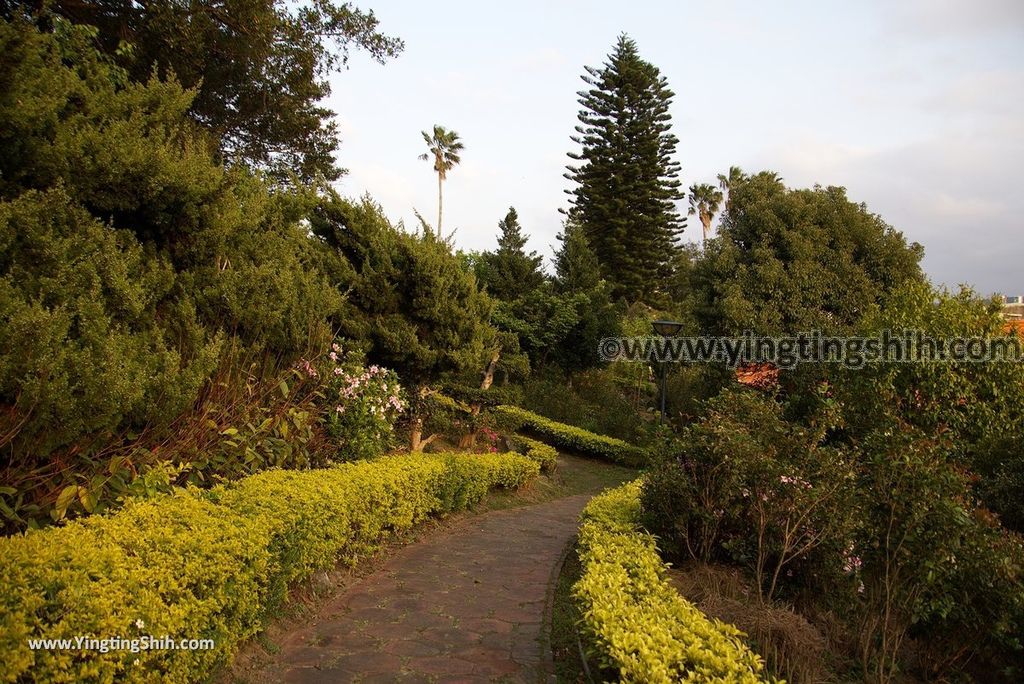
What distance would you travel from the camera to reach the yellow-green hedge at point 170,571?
2379 mm

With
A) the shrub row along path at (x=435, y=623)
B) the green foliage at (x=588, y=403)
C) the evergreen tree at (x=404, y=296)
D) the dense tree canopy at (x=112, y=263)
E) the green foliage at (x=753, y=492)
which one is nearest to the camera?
the dense tree canopy at (x=112, y=263)

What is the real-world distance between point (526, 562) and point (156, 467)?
350 cm

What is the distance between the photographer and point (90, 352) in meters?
3.65

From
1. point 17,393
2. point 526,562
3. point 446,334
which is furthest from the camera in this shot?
point 446,334

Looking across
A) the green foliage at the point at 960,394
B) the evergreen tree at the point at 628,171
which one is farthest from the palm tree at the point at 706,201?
the green foliage at the point at 960,394

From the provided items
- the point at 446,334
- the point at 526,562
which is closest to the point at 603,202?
the point at 446,334

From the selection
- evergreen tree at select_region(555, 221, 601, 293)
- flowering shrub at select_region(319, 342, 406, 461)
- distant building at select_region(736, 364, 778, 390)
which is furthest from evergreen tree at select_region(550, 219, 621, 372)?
flowering shrub at select_region(319, 342, 406, 461)

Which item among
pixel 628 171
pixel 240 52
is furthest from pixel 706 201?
pixel 240 52

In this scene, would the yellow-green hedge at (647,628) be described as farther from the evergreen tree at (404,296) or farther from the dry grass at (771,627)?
the evergreen tree at (404,296)

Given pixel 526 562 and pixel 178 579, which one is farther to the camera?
pixel 526 562

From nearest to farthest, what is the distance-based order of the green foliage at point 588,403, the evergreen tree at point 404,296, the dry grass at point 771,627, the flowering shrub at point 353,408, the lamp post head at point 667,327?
the dry grass at point 771,627 → the flowering shrub at point 353,408 → the evergreen tree at point 404,296 → the lamp post head at point 667,327 → the green foliage at point 588,403

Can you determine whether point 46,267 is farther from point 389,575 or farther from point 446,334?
point 446,334
